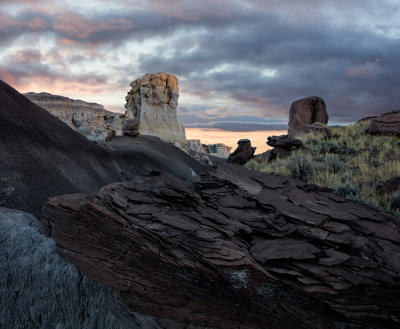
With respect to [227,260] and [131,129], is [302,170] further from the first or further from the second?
[131,129]

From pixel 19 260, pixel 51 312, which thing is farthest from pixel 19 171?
pixel 51 312

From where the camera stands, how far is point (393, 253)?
3920 millimetres

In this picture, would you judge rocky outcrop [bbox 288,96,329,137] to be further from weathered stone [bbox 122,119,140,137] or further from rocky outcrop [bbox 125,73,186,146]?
rocky outcrop [bbox 125,73,186,146]

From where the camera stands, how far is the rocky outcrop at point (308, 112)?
26.0m

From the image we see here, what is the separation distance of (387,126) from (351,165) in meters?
5.81

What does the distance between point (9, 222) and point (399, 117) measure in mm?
17461

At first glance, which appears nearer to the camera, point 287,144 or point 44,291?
point 44,291

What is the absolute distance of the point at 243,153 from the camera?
16172 mm

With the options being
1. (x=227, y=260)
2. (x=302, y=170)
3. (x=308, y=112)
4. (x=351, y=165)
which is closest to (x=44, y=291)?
(x=227, y=260)

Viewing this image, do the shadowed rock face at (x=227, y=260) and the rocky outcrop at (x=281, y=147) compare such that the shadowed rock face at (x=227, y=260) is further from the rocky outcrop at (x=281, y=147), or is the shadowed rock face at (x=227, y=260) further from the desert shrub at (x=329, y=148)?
the rocky outcrop at (x=281, y=147)

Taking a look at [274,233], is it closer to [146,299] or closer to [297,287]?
[297,287]

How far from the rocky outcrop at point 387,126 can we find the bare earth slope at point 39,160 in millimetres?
13104

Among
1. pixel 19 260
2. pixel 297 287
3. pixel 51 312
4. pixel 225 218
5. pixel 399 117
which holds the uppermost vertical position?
pixel 399 117

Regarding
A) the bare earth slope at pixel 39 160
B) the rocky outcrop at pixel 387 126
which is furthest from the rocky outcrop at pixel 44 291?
the rocky outcrop at pixel 387 126
